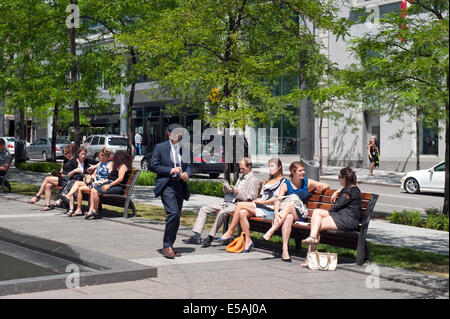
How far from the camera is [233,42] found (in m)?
13.1

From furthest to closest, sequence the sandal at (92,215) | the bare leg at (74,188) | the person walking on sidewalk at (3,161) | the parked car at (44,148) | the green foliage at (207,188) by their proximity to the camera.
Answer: the parked car at (44,148) < the green foliage at (207,188) < the person walking on sidewalk at (3,161) < the bare leg at (74,188) < the sandal at (92,215)

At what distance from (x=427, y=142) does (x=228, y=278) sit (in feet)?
80.0

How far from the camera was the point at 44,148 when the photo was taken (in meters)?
42.0

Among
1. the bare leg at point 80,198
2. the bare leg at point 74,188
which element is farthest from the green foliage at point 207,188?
the bare leg at point 80,198

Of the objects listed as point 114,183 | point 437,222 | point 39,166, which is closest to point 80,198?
point 114,183

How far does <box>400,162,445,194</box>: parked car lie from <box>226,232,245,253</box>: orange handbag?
13476mm

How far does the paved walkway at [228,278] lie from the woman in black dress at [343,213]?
43 centimetres

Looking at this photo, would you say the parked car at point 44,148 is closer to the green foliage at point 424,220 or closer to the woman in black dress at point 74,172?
the woman in black dress at point 74,172

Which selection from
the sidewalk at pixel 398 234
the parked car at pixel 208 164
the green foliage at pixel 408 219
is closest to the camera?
the sidewalk at pixel 398 234

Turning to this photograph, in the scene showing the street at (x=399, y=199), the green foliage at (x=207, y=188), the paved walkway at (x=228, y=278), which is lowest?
the street at (x=399, y=199)

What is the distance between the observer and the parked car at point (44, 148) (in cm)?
4175
